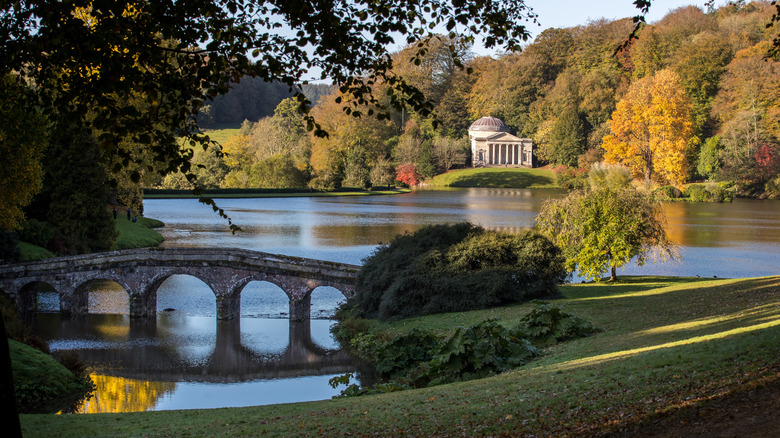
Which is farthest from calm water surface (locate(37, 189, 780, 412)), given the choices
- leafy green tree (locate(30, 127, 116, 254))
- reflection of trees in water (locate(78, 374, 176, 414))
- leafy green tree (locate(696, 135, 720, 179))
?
leafy green tree (locate(696, 135, 720, 179))

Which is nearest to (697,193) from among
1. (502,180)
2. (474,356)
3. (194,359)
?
(502,180)

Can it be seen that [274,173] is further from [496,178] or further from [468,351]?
[468,351]

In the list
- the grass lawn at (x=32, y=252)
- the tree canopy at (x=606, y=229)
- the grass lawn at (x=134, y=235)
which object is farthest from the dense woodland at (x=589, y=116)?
the tree canopy at (x=606, y=229)

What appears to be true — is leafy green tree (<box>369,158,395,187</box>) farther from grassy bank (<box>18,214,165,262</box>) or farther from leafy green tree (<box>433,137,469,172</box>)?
grassy bank (<box>18,214,165,262</box>)

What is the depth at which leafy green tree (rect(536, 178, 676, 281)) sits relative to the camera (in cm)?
2986

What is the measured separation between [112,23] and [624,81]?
100.0 metres

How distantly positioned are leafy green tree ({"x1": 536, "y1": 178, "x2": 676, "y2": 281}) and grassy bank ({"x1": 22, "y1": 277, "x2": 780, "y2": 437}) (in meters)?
13.1

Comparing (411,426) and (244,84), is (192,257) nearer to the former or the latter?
(411,426)

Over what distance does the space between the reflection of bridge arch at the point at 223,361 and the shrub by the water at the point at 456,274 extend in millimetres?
2990

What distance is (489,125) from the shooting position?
11588cm

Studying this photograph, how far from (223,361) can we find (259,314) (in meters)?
7.83

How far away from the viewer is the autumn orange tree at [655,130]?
268 feet

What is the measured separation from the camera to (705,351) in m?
11.0

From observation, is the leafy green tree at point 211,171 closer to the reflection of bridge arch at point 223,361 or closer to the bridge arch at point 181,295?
the bridge arch at point 181,295
